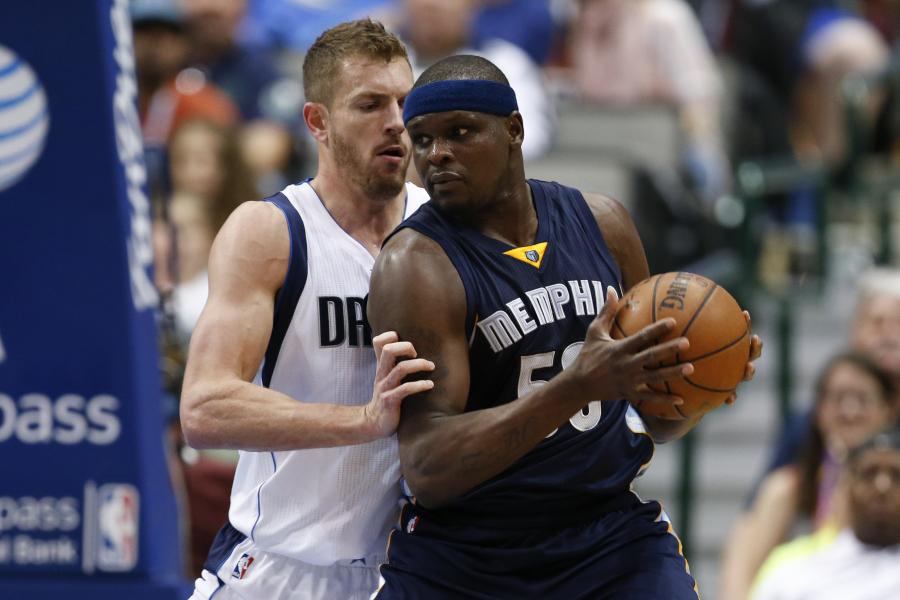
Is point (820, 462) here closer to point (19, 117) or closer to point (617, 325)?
point (617, 325)

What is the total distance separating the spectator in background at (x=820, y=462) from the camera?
6.93 metres

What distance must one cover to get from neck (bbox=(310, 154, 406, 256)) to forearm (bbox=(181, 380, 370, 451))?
58 cm

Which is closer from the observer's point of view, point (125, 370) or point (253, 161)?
point (125, 370)

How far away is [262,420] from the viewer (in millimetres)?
4051

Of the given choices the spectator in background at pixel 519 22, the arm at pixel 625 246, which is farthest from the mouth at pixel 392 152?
the spectator in background at pixel 519 22

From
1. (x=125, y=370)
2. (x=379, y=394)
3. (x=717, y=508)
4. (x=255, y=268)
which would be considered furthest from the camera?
(x=717, y=508)

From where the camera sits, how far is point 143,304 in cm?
476

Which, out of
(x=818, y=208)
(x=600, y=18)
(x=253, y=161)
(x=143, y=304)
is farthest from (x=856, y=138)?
(x=143, y=304)

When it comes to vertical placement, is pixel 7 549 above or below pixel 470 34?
below

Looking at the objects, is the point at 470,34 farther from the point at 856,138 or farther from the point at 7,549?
the point at 7,549

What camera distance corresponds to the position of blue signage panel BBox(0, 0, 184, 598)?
4668 mm

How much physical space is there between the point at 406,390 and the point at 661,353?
2.12 ft

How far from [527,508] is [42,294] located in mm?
1642

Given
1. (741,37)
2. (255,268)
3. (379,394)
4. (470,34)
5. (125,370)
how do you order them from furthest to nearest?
1. (741,37)
2. (470,34)
3. (125,370)
4. (255,268)
5. (379,394)
